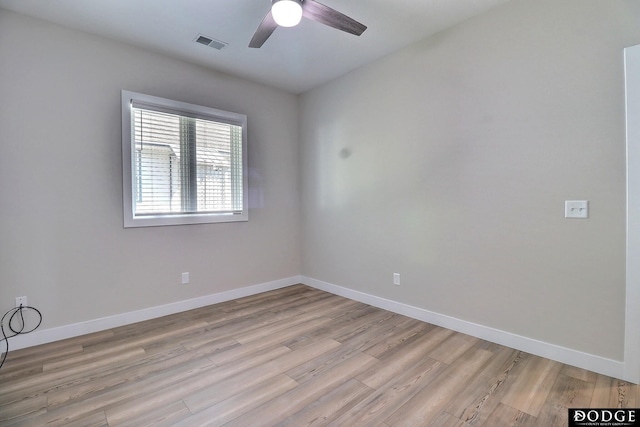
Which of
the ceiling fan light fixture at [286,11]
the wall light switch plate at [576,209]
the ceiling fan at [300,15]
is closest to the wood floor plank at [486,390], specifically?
the wall light switch plate at [576,209]

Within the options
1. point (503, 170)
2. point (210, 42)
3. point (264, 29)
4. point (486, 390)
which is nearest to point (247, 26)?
point (210, 42)

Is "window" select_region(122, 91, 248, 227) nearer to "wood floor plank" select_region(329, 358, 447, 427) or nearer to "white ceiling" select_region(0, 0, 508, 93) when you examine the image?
"white ceiling" select_region(0, 0, 508, 93)

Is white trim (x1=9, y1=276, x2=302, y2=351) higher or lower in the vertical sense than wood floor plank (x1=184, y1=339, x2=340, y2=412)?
higher

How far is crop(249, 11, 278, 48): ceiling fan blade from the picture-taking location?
6.72 feet

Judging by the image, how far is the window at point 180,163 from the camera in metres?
2.99

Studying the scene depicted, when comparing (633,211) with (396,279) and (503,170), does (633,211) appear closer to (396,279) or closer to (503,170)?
(503,170)

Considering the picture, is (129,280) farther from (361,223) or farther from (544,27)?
(544,27)

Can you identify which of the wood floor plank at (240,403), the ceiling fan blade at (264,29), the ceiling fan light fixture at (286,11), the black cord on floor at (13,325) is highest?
the ceiling fan blade at (264,29)

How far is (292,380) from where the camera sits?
79.0 inches

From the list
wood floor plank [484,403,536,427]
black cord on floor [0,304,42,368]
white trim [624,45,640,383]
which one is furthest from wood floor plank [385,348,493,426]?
black cord on floor [0,304,42,368]

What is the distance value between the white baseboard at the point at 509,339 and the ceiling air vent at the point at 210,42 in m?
3.09

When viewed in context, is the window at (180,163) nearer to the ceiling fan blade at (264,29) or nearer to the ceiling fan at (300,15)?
the ceiling fan blade at (264,29)

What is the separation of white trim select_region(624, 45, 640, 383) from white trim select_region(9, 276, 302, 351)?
3469 millimetres

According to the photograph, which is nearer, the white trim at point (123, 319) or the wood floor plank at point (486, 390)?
the wood floor plank at point (486, 390)
